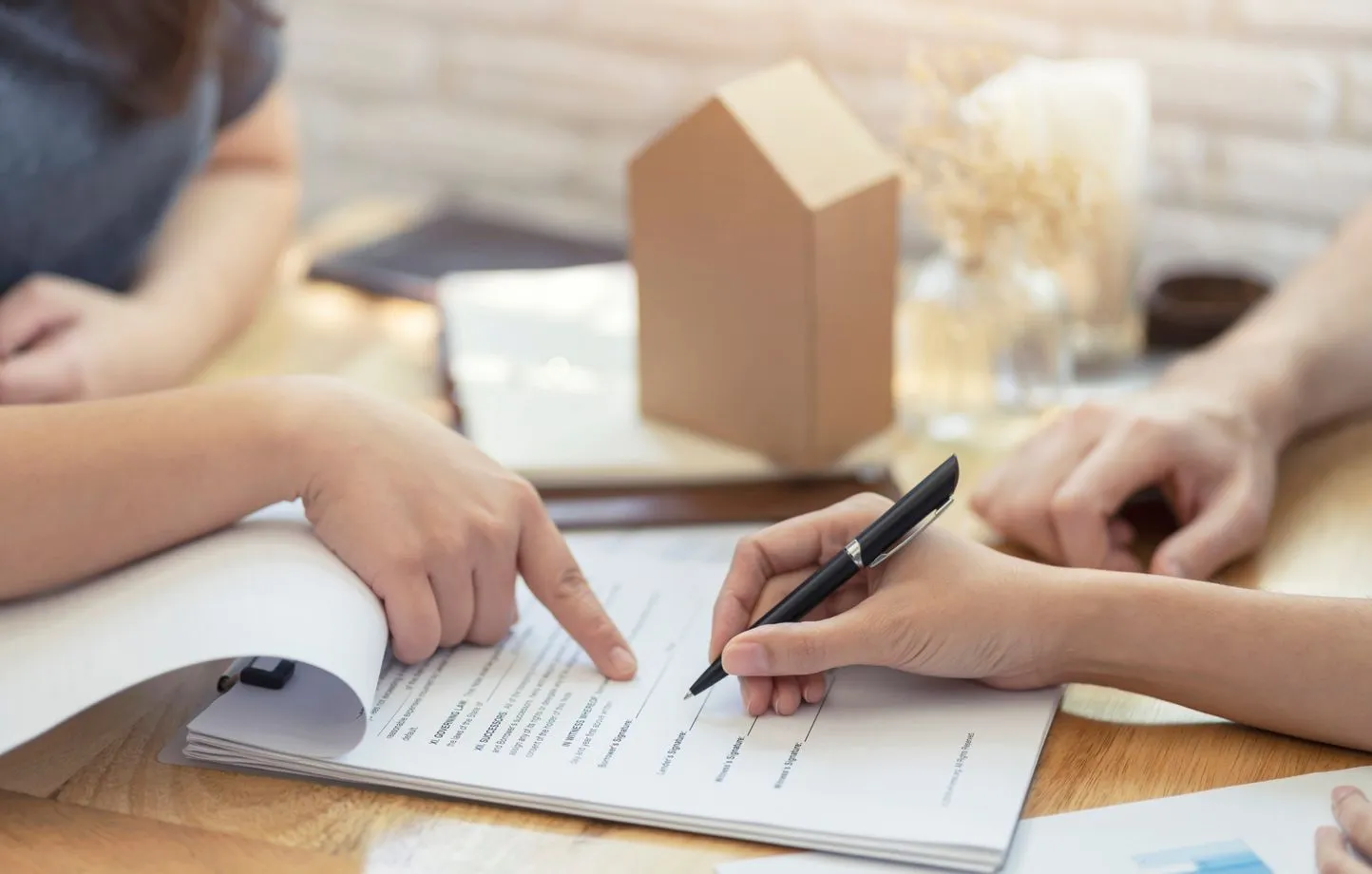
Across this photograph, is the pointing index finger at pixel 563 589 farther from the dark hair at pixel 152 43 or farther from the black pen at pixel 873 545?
the dark hair at pixel 152 43

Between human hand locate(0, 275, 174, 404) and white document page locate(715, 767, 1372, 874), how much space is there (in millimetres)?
600

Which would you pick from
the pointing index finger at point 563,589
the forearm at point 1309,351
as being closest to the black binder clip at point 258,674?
the pointing index finger at point 563,589

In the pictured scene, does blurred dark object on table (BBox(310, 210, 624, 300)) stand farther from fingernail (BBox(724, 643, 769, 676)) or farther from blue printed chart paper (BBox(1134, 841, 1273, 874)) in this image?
blue printed chart paper (BBox(1134, 841, 1273, 874))

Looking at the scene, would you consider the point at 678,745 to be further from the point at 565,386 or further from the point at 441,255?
the point at 441,255

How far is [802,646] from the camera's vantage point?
69cm

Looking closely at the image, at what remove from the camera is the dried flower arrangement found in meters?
1.00

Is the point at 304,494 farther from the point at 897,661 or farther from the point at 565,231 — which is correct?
the point at 565,231

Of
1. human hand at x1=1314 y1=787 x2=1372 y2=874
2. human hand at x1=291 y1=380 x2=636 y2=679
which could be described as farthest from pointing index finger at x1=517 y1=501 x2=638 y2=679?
human hand at x1=1314 y1=787 x2=1372 y2=874

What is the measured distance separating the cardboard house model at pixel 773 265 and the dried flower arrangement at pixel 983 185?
0.30ft

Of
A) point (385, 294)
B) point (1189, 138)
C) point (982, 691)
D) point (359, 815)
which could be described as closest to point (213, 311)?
point (385, 294)

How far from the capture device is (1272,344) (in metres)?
0.96

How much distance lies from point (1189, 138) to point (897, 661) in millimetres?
726

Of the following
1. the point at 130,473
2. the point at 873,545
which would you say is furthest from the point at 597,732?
the point at 130,473

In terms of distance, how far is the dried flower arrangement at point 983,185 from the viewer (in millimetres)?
1004
